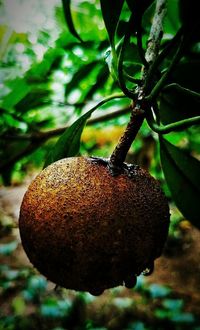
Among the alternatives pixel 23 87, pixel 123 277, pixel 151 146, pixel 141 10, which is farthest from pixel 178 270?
pixel 141 10

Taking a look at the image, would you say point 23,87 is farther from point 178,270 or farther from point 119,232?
point 178,270

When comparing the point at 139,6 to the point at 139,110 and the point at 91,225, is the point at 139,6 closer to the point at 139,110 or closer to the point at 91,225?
the point at 139,110

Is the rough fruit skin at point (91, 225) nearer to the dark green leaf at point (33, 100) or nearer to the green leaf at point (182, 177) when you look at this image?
the green leaf at point (182, 177)

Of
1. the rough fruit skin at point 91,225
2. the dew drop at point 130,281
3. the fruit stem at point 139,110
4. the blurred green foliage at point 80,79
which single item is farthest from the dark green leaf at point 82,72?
the dew drop at point 130,281

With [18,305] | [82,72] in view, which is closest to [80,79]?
[82,72]

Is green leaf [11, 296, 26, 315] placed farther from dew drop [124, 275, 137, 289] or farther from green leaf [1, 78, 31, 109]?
dew drop [124, 275, 137, 289]

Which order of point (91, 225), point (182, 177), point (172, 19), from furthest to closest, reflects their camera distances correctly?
point (172, 19) < point (182, 177) < point (91, 225)

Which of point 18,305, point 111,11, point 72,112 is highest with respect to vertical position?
point 111,11
